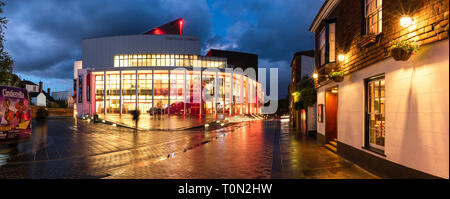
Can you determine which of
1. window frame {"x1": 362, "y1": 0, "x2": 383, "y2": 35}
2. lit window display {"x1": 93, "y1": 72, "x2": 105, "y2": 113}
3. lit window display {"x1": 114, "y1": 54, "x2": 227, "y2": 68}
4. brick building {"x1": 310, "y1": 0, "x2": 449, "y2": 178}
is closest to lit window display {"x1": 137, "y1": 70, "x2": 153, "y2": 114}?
lit window display {"x1": 114, "y1": 54, "x2": 227, "y2": 68}

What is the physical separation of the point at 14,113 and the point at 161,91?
172 feet

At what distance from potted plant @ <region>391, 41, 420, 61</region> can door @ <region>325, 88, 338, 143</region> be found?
7318mm

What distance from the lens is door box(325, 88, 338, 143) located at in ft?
42.6

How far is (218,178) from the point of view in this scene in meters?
6.98

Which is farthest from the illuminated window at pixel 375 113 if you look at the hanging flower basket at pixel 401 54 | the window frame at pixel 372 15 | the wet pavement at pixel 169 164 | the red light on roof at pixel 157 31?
the red light on roof at pixel 157 31

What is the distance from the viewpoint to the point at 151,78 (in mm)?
63906

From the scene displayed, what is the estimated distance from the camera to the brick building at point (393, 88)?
5.01m

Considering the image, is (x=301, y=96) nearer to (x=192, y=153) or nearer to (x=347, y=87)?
(x=347, y=87)

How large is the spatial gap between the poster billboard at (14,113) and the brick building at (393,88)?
12.7 metres

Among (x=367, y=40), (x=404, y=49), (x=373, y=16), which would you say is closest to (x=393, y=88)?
(x=404, y=49)

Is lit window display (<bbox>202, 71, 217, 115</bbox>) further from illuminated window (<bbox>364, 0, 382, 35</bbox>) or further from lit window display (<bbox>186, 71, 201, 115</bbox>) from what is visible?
illuminated window (<bbox>364, 0, 382, 35</bbox>)

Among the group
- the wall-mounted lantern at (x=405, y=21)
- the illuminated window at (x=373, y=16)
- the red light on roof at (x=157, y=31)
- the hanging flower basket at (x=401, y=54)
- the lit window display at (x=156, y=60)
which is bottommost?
the hanging flower basket at (x=401, y=54)

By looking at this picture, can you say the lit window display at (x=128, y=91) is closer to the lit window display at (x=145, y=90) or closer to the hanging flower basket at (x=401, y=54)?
the lit window display at (x=145, y=90)

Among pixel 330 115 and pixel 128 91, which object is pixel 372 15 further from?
pixel 128 91
